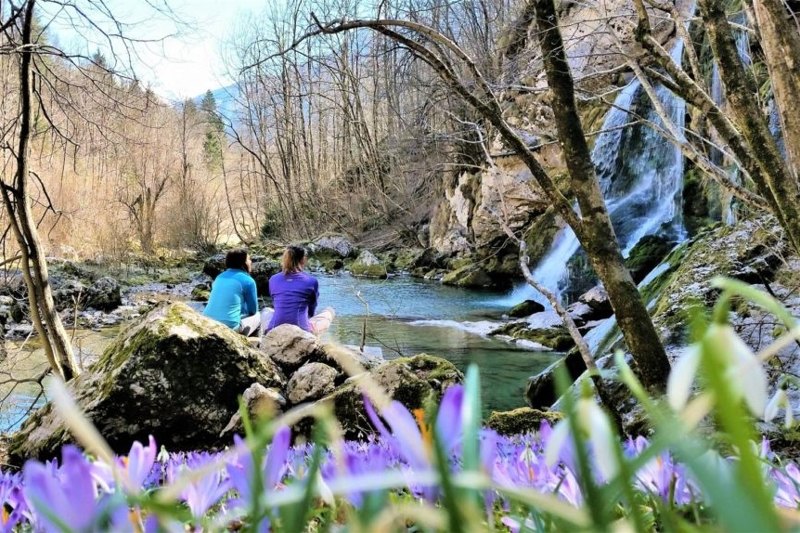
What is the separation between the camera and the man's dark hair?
22.8 ft

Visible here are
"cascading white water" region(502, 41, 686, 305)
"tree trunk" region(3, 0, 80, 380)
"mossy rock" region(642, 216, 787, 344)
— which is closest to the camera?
"tree trunk" region(3, 0, 80, 380)

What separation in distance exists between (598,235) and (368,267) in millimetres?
18740

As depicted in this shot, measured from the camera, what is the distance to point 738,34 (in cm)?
924

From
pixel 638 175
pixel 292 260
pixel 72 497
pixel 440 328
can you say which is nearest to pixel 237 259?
pixel 292 260

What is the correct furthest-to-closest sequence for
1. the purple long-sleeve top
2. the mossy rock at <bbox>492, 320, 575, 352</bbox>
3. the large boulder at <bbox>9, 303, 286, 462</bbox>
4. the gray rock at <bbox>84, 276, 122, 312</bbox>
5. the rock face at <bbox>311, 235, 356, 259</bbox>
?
the rock face at <bbox>311, 235, 356, 259</bbox>
the gray rock at <bbox>84, 276, 122, 312</bbox>
the mossy rock at <bbox>492, 320, 575, 352</bbox>
the purple long-sleeve top
the large boulder at <bbox>9, 303, 286, 462</bbox>

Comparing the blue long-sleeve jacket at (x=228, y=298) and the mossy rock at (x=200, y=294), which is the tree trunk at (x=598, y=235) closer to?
the blue long-sleeve jacket at (x=228, y=298)

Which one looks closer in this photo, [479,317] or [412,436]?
[412,436]

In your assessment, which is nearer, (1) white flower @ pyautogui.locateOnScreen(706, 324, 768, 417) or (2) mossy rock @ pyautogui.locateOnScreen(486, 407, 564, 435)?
(1) white flower @ pyautogui.locateOnScreen(706, 324, 768, 417)

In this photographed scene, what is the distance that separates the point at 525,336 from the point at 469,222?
9.67m

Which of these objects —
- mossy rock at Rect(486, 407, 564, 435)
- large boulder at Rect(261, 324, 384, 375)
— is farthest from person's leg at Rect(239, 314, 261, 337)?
mossy rock at Rect(486, 407, 564, 435)

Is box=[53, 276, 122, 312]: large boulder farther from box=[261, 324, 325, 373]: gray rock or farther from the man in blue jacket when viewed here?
box=[261, 324, 325, 373]: gray rock

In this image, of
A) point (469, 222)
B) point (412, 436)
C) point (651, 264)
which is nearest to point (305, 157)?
point (469, 222)

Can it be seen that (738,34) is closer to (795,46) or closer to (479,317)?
(479,317)

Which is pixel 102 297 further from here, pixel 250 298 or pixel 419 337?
pixel 250 298
